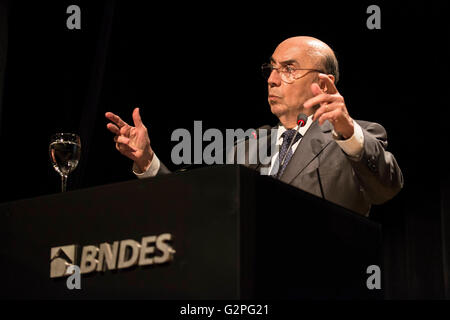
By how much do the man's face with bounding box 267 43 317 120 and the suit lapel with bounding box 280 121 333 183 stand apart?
21cm

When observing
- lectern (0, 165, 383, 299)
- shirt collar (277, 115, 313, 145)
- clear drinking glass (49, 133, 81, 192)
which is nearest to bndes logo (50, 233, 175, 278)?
lectern (0, 165, 383, 299)

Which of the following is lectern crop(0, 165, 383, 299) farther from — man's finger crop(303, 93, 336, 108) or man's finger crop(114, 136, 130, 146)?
man's finger crop(114, 136, 130, 146)

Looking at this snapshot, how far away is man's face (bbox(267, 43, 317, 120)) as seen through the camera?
2.33 m

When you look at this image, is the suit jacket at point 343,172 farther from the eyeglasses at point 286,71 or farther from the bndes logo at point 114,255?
the bndes logo at point 114,255

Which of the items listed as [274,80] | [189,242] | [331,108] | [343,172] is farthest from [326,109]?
[274,80]

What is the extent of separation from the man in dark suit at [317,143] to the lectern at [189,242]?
308 mm

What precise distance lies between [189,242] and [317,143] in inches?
37.5

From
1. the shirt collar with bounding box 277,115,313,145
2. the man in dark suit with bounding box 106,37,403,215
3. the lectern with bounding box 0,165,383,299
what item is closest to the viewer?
the lectern with bounding box 0,165,383,299

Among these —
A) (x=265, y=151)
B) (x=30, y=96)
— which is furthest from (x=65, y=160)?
(x=30, y=96)

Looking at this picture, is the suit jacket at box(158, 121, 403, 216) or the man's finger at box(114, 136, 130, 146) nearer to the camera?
the suit jacket at box(158, 121, 403, 216)

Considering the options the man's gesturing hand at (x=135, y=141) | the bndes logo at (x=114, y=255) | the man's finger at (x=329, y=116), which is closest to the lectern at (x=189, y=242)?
the bndes logo at (x=114, y=255)

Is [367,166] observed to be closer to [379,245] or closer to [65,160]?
[379,245]

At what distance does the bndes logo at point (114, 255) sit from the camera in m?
1.21

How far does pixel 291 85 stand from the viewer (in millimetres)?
2342
